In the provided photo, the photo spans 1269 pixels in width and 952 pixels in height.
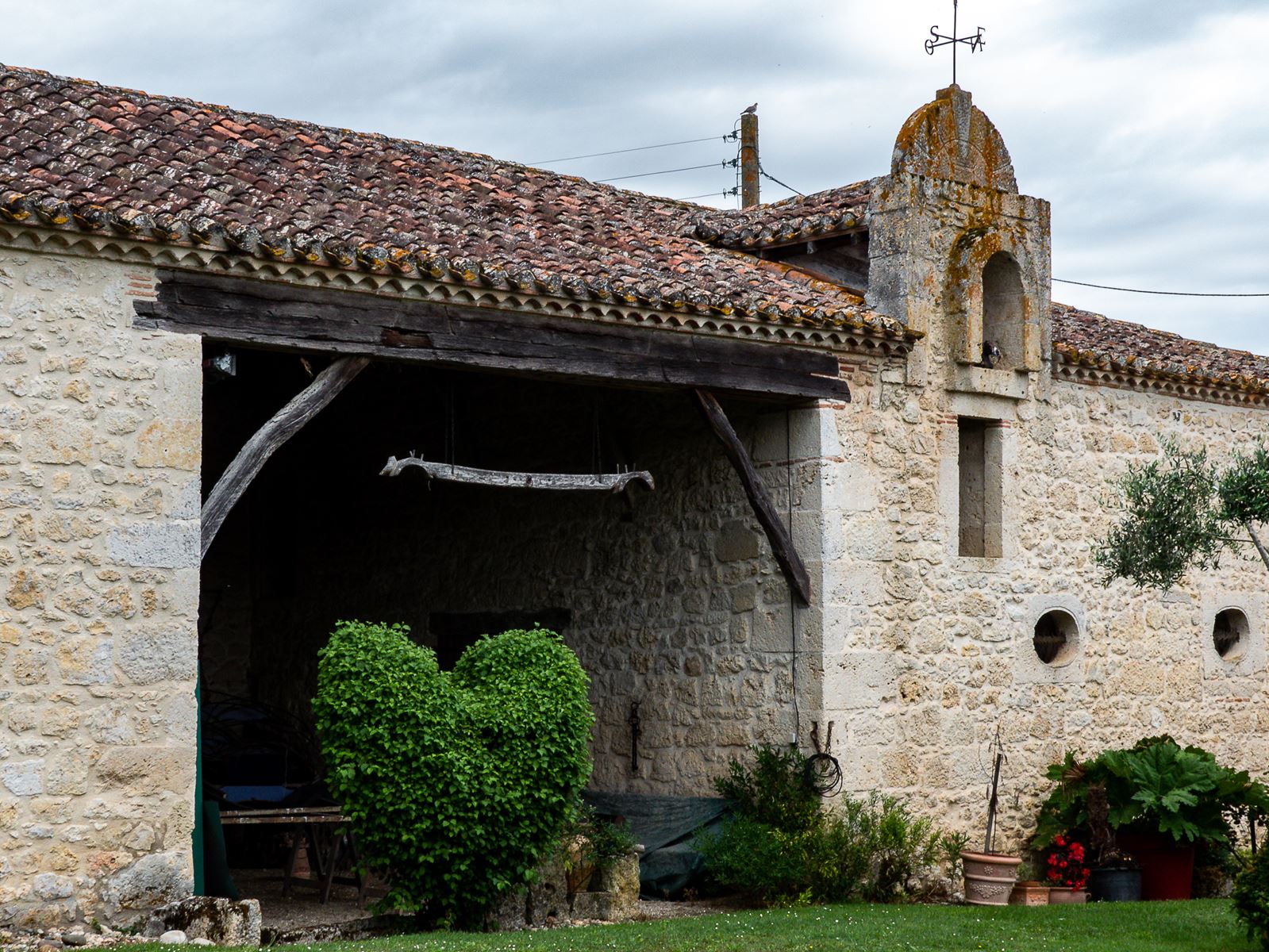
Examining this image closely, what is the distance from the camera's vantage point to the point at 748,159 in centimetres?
2209

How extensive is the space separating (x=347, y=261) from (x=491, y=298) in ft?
3.14

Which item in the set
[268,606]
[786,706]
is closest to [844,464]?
[786,706]

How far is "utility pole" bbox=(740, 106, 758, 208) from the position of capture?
21906 millimetres

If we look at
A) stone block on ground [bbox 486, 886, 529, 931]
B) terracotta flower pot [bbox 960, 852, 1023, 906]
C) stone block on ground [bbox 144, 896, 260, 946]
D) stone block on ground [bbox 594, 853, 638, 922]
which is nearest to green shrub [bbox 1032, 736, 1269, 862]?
terracotta flower pot [bbox 960, 852, 1023, 906]

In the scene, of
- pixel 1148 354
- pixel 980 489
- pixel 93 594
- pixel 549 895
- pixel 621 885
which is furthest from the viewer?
pixel 1148 354

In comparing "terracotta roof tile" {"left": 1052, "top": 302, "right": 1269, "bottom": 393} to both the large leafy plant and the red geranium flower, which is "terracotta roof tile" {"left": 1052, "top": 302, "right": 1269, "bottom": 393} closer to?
the large leafy plant

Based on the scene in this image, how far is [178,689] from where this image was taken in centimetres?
812

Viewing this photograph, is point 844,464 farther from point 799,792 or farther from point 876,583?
point 799,792

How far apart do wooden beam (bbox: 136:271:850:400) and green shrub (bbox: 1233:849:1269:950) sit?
163 inches

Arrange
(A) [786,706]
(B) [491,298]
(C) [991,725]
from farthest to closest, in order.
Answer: (C) [991,725]
(A) [786,706]
(B) [491,298]

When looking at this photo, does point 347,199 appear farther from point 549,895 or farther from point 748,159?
point 748,159

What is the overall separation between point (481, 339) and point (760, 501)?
2.34 meters

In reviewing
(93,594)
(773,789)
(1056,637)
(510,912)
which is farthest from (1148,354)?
(93,594)

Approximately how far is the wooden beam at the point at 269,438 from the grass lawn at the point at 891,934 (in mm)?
2224
